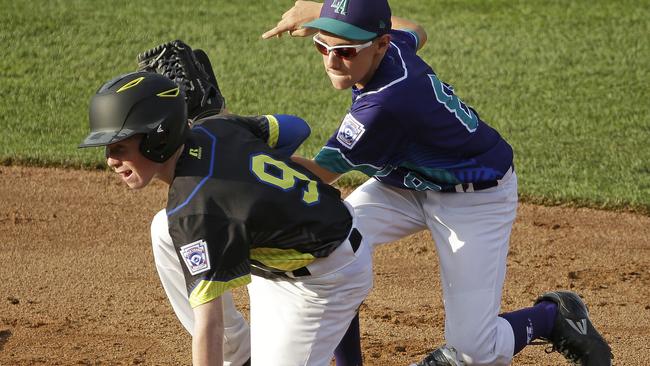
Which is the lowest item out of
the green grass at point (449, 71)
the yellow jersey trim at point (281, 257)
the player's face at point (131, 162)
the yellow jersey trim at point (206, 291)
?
the green grass at point (449, 71)

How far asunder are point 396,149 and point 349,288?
723 millimetres

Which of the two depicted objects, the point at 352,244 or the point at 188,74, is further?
the point at 188,74

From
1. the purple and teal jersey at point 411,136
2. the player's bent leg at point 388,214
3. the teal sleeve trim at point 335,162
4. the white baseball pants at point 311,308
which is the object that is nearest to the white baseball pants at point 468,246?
the player's bent leg at point 388,214

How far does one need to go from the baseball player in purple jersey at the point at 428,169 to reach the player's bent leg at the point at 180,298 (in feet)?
1.73

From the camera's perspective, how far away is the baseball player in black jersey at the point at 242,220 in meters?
4.11

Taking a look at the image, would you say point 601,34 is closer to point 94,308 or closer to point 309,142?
point 309,142

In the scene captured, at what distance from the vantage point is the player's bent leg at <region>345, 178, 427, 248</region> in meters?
5.38

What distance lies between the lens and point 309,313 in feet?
15.0

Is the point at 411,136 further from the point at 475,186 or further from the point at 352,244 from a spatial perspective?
the point at 352,244

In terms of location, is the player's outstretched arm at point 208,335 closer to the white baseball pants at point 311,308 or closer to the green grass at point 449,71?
the white baseball pants at point 311,308

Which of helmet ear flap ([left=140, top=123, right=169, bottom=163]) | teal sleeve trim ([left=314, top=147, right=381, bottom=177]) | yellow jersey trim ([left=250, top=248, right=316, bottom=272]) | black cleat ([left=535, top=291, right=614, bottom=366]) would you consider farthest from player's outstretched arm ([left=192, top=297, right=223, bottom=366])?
black cleat ([left=535, top=291, right=614, bottom=366])

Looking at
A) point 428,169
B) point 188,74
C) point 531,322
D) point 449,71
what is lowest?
point 449,71

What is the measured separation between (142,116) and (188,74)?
89 centimetres

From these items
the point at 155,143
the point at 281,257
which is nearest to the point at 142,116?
the point at 155,143
